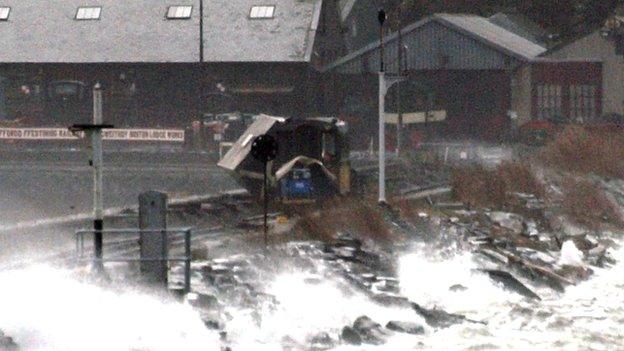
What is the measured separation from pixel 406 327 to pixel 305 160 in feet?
44.4

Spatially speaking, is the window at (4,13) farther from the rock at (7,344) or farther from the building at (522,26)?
the rock at (7,344)

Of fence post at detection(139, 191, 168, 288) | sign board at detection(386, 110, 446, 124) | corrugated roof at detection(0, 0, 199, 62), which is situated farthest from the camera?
corrugated roof at detection(0, 0, 199, 62)

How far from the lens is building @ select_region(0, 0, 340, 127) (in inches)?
2768

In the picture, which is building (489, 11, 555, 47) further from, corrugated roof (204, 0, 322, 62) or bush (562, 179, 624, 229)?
bush (562, 179, 624, 229)

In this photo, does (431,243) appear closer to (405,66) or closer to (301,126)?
(301,126)

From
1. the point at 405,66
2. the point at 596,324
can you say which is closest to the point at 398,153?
the point at 405,66

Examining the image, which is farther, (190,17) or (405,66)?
(190,17)

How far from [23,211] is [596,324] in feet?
55.2

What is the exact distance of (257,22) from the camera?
71.7m

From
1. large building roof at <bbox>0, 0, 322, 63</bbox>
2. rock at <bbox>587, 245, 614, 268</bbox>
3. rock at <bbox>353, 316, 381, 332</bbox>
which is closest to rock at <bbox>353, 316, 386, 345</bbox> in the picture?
rock at <bbox>353, 316, 381, 332</bbox>

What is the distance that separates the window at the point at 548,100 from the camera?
76.8m

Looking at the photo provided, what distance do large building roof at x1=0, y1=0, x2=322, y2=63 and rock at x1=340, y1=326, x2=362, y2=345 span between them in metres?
44.8

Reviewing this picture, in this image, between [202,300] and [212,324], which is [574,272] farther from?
[212,324]

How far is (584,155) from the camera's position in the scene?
52469 mm
